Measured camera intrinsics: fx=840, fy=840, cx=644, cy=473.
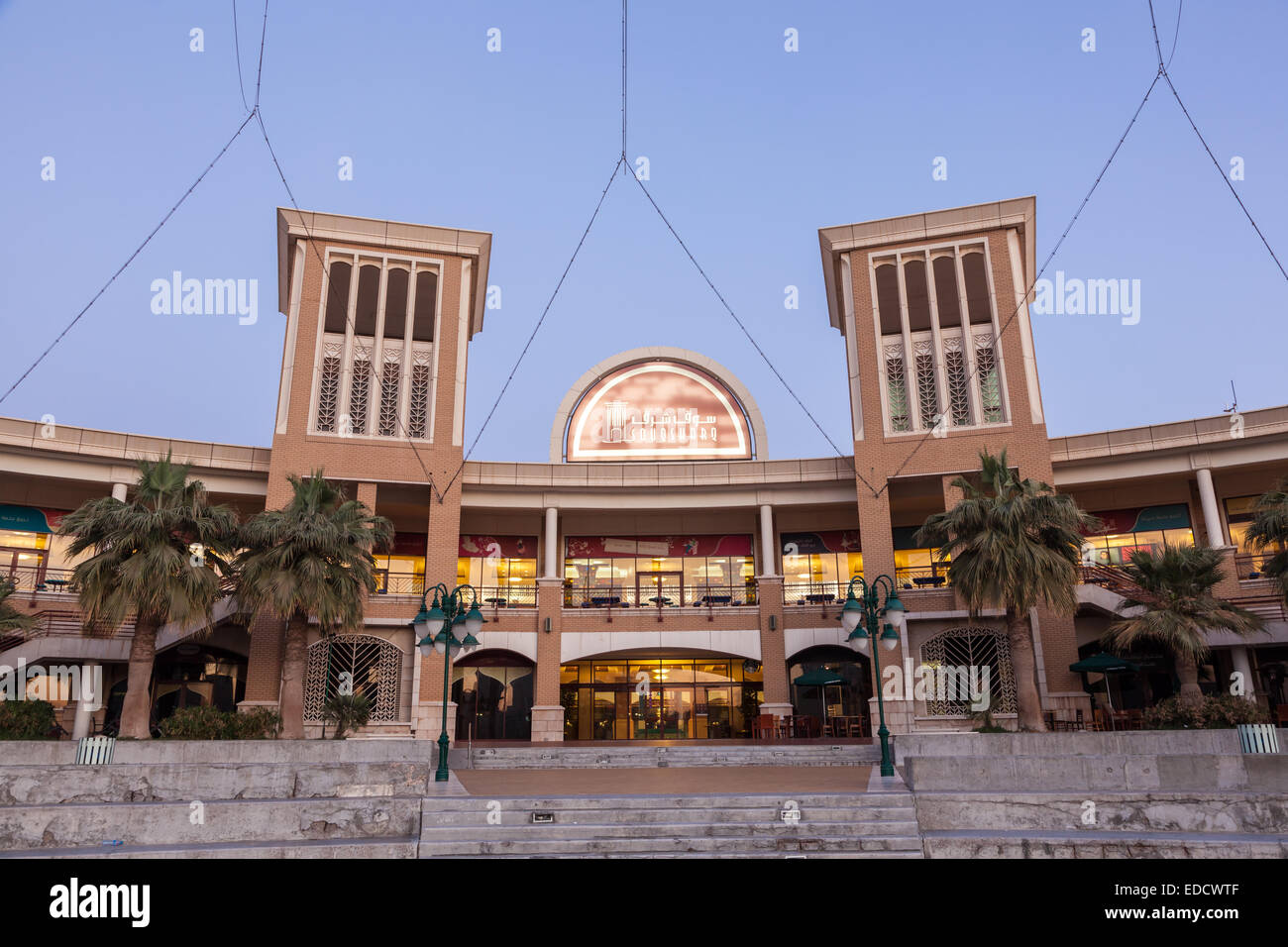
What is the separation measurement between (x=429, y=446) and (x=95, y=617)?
41.7ft

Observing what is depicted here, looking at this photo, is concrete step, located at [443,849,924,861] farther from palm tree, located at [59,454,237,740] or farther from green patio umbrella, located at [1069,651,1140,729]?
green patio umbrella, located at [1069,651,1140,729]

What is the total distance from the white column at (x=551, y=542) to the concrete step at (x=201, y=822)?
19614 millimetres

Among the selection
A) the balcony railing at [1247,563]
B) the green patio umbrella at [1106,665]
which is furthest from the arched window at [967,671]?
the balcony railing at [1247,563]

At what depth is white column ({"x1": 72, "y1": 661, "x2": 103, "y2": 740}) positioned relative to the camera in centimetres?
2473

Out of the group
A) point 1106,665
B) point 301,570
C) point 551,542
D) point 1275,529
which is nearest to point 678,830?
point 301,570

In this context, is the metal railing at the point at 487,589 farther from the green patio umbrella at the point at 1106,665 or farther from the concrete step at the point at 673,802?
the concrete step at the point at 673,802

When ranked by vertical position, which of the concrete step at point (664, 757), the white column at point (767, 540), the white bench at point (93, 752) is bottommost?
the concrete step at point (664, 757)

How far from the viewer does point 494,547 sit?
34.2 meters

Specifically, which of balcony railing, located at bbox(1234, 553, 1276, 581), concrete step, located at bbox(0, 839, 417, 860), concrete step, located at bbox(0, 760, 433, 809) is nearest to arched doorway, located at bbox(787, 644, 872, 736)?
balcony railing, located at bbox(1234, 553, 1276, 581)

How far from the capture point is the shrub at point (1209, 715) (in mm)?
17672

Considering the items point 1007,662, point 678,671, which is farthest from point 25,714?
point 1007,662

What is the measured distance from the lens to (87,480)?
28547 mm

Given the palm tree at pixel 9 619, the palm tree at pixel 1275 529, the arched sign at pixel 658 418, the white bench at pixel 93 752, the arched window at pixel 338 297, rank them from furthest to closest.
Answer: the arched sign at pixel 658 418, the arched window at pixel 338 297, the palm tree at pixel 9 619, the palm tree at pixel 1275 529, the white bench at pixel 93 752
